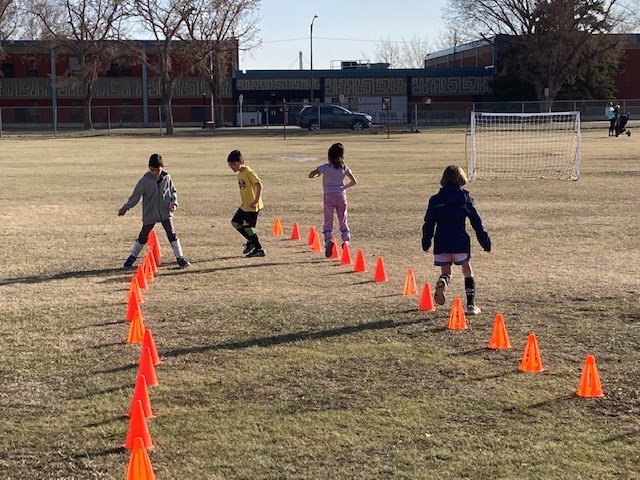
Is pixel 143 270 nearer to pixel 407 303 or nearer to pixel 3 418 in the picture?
pixel 407 303

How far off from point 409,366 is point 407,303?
226 cm

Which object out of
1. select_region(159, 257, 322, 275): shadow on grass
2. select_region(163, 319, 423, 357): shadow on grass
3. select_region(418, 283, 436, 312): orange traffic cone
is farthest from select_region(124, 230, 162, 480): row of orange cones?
select_region(418, 283, 436, 312): orange traffic cone

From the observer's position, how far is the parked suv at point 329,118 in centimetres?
5800

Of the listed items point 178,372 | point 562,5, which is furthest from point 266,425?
point 562,5

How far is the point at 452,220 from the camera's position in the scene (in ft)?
28.2

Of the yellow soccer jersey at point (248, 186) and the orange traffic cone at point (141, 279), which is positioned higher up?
the yellow soccer jersey at point (248, 186)

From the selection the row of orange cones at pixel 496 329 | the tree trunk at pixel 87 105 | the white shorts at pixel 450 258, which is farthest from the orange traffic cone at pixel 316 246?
the tree trunk at pixel 87 105

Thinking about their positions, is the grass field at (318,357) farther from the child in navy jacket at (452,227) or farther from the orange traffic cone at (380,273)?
the child in navy jacket at (452,227)

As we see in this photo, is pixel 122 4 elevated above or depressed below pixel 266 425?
above

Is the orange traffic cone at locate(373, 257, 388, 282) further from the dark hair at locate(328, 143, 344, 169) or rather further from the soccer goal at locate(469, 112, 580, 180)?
the soccer goal at locate(469, 112, 580, 180)

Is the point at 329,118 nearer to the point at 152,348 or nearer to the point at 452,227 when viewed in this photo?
the point at 452,227

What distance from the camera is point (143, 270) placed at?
10.3 metres

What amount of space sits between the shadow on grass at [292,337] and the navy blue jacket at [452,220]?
0.77 metres

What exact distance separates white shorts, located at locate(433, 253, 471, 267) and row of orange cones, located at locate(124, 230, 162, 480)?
2772 millimetres
